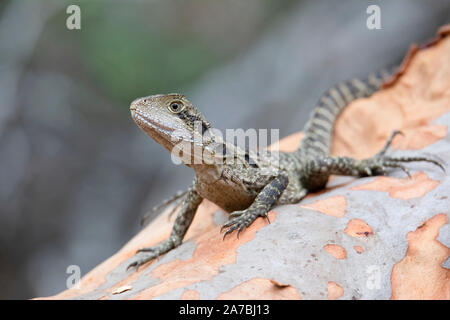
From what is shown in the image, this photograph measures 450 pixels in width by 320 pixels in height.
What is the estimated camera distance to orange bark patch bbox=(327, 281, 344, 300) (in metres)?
2.57

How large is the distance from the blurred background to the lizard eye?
17.6 ft

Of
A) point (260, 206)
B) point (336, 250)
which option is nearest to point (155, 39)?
point (260, 206)

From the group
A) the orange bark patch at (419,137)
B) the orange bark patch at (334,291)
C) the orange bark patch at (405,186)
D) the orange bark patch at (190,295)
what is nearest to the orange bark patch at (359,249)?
the orange bark patch at (334,291)

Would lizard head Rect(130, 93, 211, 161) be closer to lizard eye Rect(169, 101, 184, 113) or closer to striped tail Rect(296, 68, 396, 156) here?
lizard eye Rect(169, 101, 184, 113)

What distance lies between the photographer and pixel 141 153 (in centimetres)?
995

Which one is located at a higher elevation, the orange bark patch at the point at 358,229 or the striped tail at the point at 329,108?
the striped tail at the point at 329,108

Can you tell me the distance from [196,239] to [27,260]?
6685mm

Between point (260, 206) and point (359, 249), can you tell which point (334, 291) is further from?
point (260, 206)

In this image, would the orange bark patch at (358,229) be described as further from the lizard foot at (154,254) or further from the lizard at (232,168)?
the lizard foot at (154,254)

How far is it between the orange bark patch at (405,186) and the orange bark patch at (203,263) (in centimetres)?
101

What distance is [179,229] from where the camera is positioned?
4.16 metres

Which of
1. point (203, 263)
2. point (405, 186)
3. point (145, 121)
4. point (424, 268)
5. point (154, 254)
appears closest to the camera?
point (424, 268)

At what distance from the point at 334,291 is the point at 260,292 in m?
0.44

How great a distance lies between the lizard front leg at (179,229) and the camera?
409cm
